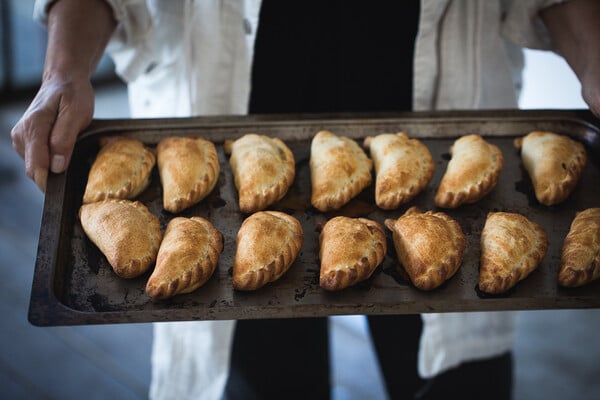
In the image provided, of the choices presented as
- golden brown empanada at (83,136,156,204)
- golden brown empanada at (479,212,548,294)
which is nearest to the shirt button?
golden brown empanada at (83,136,156,204)

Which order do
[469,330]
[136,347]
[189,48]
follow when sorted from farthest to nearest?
1. [136,347]
2. [469,330]
3. [189,48]

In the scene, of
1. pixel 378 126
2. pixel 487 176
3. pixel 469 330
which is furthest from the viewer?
pixel 469 330

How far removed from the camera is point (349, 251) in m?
1.30

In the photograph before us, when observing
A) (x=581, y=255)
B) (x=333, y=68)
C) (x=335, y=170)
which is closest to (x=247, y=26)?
(x=333, y=68)

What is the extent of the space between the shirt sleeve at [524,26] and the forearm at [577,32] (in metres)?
0.05

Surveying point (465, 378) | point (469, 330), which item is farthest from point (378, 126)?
point (465, 378)

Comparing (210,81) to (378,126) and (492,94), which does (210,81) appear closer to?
(378,126)

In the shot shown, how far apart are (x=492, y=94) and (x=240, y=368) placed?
1.27 metres

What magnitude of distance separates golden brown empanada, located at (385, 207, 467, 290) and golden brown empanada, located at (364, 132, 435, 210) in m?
0.08

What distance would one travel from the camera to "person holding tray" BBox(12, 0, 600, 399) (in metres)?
1.80

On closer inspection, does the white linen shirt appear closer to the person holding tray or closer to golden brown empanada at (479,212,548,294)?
the person holding tray

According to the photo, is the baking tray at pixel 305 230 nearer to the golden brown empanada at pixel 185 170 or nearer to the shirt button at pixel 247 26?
the golden brown empanada at pixel 185 170

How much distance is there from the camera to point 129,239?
1337 millimetres

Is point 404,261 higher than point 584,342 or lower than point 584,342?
higher
